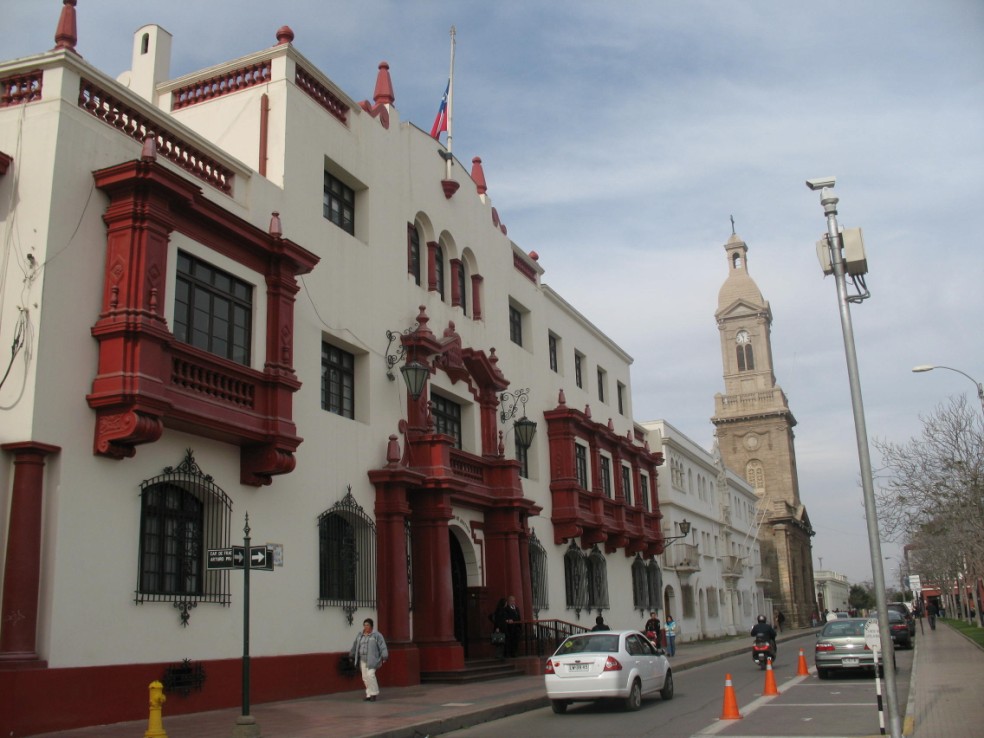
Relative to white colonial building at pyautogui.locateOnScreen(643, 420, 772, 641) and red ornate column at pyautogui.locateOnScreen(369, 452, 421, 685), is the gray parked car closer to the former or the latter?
red ornate column at pyautogui.locateOnScreen(369, 452, 421, 685)

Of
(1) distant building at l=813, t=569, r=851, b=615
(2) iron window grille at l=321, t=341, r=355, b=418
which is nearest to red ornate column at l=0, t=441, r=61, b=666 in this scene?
(2) iron window grille at l=321, t=341, r=355, b=418

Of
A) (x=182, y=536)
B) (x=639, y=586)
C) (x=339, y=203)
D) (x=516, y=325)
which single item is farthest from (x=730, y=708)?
(x=639, y=586)

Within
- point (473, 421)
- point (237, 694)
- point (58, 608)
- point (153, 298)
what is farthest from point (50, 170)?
point (473, 421)

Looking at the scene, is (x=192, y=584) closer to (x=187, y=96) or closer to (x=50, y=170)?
(x=50, y=170)

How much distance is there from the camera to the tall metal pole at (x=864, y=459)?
10945 mm

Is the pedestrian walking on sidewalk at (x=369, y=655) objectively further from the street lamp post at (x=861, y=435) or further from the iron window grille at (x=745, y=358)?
the iron window grille at (x=745, y=358)

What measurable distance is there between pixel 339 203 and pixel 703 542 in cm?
3606

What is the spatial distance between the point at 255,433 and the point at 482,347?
1164 centimetres

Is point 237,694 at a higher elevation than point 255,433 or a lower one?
lower

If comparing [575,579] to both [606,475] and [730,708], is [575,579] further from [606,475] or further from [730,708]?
[730,708]

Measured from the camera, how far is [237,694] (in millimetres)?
15555

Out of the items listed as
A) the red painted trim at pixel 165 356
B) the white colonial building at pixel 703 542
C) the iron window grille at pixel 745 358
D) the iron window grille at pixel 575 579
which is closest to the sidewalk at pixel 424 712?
the red painted trim at pixel 165 356

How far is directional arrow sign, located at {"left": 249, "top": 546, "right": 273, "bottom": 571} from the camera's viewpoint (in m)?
12.3

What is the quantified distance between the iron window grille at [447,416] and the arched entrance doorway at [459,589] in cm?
253
